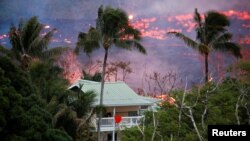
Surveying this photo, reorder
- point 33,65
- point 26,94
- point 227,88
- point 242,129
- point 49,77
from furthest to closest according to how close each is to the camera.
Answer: point 49,77 < point 33,65 < point 227,88 < point 26,94 < point 242,129

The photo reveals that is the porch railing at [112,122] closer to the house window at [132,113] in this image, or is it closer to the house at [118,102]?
the house at [118,102]

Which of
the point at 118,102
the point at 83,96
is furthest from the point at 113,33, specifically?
the point at 118,102

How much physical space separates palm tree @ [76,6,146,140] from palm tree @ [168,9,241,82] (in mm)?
4330

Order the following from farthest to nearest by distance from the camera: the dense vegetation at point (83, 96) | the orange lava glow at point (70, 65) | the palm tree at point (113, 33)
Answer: the orange lava glow at point (70, 65) → the palm tree at point (113, 33) → the dense vegetation at point (83, 96)

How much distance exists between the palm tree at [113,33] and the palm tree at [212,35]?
170 inches

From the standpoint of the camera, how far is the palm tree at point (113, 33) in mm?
22094

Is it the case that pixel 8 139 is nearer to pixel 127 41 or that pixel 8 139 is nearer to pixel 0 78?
pixel 0 78

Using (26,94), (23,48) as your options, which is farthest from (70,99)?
(26,94)

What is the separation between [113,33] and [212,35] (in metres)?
6.08

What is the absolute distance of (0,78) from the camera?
1436 cm

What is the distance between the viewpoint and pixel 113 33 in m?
22.4

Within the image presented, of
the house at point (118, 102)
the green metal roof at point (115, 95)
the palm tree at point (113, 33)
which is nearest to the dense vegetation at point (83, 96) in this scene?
the palm tree at point (113, 33)

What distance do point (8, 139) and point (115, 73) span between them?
91.5ft

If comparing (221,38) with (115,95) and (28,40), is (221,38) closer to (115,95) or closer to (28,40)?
(115,95)
